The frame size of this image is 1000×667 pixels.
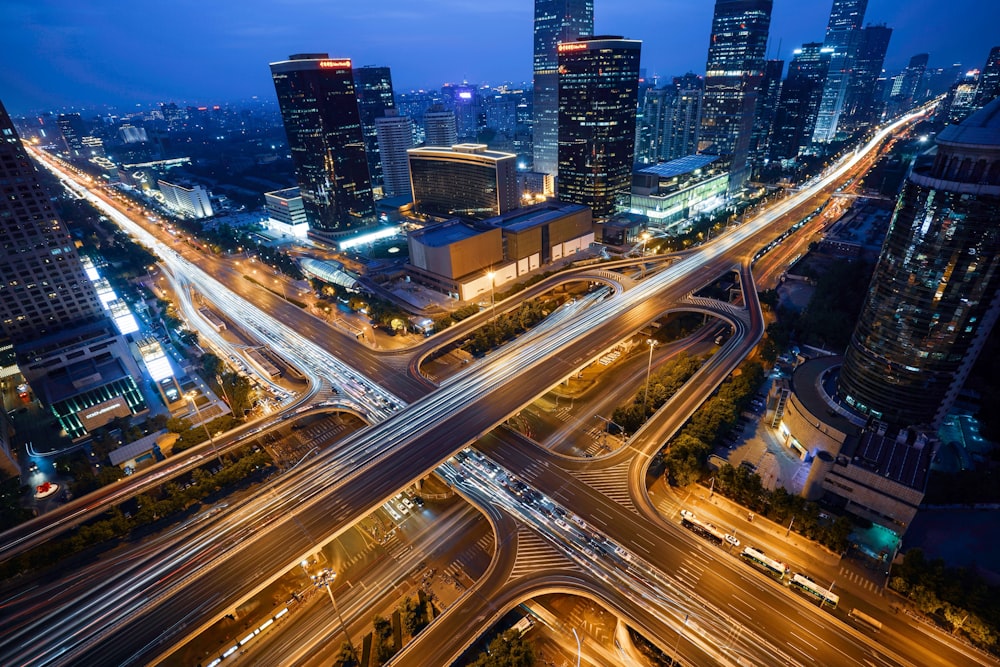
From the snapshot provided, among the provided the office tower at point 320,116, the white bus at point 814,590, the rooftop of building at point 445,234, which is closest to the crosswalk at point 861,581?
the white bus at point 814,590

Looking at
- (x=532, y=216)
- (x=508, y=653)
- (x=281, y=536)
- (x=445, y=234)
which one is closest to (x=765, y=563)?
(x=508, y=653)

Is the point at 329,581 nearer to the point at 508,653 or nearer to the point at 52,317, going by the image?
the point at 508,653

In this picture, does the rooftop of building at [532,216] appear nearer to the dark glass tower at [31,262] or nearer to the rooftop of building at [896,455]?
the rooftop of building at [896,455]

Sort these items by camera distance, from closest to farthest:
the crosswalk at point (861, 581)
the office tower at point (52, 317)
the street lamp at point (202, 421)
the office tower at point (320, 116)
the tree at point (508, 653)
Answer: the tree at point (508, 653) < the crosswalk at point (861, 581) < the street lamp at point (202, 421) < the office tower at point (52, 317) < the office tower at point (320, 116)

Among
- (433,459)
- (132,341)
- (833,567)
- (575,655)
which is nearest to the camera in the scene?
(575,655)

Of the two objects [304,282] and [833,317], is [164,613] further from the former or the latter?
[833,317]

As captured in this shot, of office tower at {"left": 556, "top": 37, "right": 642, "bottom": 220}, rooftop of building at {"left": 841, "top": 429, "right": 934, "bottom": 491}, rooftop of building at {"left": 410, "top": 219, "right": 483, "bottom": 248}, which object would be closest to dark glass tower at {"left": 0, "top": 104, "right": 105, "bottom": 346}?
rooftop of building at {"left": 410, "top": 219, "right": 483, "bottom": 248}

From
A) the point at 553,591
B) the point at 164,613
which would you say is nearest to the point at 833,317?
the point at 553,591
